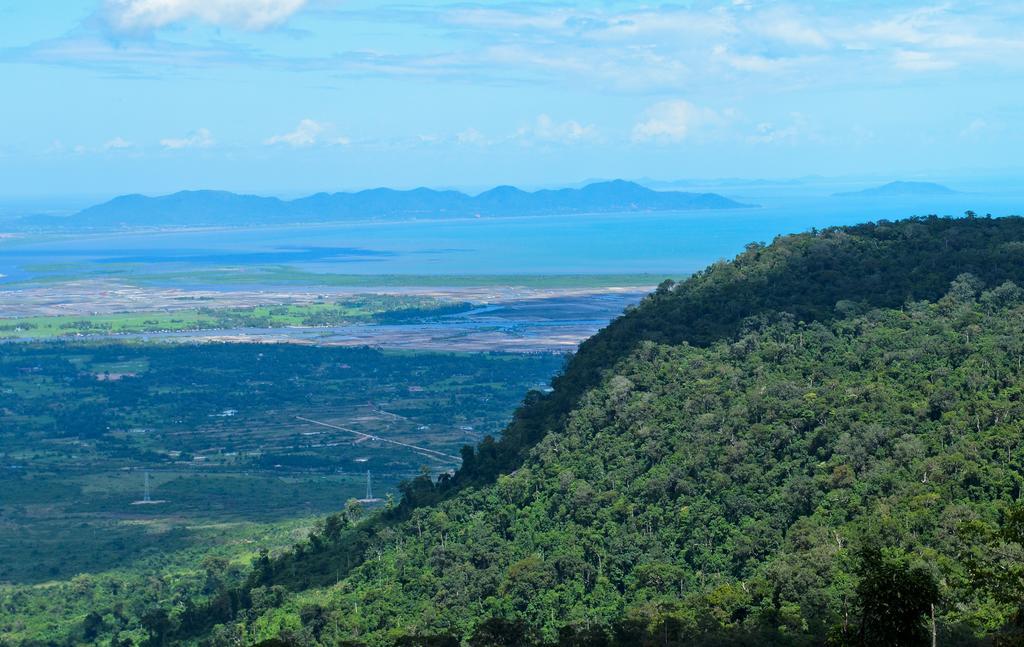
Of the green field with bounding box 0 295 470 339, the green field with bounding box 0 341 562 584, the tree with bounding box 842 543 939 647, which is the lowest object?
the green field with bounding box 0 341 562 584

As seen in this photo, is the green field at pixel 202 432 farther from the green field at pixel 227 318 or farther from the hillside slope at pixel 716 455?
the green field at pixel 227 318

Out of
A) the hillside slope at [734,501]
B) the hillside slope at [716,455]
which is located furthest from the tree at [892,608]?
the hillside slope at [716,455]

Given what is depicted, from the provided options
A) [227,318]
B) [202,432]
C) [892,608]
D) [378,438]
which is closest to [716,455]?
[892,608]

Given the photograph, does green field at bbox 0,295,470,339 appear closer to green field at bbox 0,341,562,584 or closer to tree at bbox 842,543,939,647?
green field at bbox 0,341,562,584

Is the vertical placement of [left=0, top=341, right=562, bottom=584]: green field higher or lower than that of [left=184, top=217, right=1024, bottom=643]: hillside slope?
lower

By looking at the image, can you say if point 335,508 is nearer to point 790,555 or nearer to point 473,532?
point 473,532

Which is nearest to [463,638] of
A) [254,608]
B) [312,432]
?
[254,608]

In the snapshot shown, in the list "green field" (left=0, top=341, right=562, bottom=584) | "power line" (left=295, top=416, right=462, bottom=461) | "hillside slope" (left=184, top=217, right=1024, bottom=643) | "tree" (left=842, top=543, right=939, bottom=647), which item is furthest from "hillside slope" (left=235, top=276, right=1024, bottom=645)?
"power line" (left=295, top=416, right=462, bottom=461)

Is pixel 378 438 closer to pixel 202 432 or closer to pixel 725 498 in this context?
pixel 202 432
